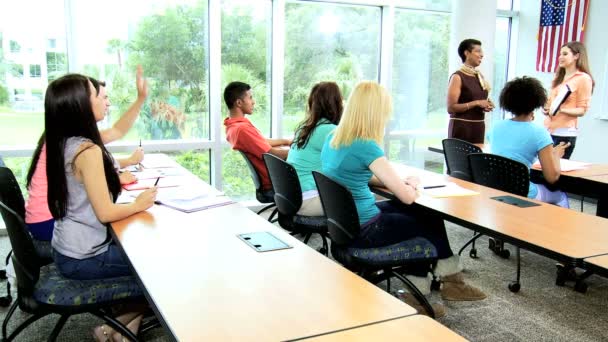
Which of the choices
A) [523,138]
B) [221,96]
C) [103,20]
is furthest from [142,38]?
[523,138]

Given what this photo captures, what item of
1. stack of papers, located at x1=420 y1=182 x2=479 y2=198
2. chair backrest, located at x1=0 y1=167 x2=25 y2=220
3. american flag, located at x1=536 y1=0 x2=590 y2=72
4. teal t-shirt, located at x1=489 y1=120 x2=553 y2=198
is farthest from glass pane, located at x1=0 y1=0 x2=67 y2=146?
american flag, located at x1=536 y1=0 x2=590 y2=72

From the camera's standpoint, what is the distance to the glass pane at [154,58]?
481 centimetres

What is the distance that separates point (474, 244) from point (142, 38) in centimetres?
352

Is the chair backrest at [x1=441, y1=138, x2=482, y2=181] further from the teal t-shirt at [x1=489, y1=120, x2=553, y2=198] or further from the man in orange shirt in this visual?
the man in orange shirt

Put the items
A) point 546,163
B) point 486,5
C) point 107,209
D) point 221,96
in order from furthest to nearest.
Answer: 1. point 486,5
2. point 221,96
3. point 546,163
4. point 107,209

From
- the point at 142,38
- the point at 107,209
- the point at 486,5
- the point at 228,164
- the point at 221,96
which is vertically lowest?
the point at 228,164

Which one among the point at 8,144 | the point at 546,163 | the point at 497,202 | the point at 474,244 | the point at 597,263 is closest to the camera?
Result: the point at 597,263

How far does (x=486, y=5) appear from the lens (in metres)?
5.74

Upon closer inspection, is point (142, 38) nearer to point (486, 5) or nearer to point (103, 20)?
point (103, 20)

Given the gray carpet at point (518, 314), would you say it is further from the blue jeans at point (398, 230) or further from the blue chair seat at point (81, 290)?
the blue chair seat at point (81, 290)

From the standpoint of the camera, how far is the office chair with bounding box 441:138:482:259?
3.96 metres

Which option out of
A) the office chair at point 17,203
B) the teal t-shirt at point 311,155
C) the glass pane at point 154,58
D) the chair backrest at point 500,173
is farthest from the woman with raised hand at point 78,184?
the glass pane at point 154,58

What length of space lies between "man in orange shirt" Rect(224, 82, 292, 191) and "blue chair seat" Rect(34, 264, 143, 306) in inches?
79.8

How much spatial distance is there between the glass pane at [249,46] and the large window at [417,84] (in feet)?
5.18
